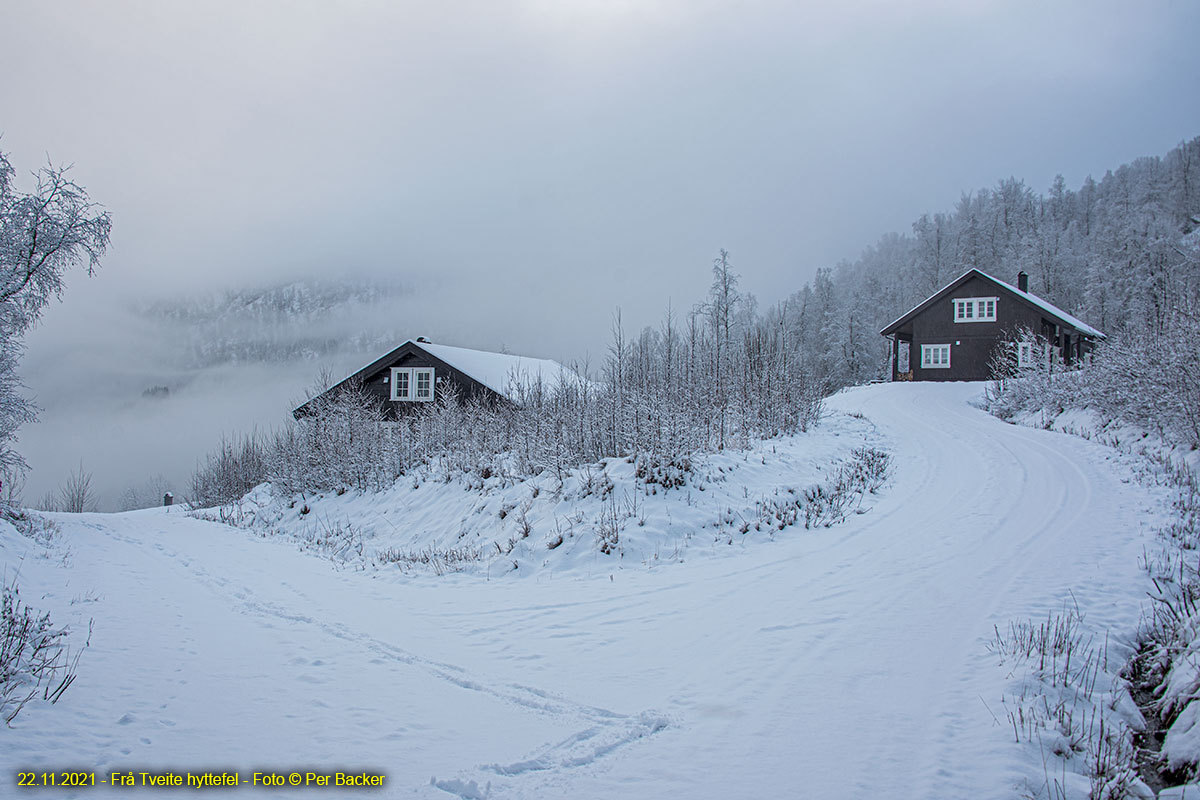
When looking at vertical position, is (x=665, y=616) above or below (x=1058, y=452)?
below

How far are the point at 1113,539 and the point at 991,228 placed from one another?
289ft

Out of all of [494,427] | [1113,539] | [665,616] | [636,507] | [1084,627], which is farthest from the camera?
[494,427]

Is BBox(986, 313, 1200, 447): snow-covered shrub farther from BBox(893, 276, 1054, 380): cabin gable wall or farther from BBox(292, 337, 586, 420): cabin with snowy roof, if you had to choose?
BBox(292, 337, 586, 420): cabin with snowy roof

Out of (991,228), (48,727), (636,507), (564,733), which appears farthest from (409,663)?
(991,228)

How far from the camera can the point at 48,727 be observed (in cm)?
366

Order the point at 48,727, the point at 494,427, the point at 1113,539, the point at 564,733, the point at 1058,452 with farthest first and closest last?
the point at 494,427 < the point at 1058,452 < the point at 1113,539 < the point at 564,733 < the point at 48,727

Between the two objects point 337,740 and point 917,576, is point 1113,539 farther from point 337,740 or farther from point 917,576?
point 337,740

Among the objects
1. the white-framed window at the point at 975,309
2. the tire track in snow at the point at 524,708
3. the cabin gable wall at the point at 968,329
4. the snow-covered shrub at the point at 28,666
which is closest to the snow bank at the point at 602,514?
the tire track in snow at the point at 524,708

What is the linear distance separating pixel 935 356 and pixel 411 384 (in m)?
32.4

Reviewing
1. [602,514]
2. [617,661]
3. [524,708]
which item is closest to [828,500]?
[602,514]

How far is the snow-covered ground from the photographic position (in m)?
3.52

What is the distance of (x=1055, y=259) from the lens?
60438mm

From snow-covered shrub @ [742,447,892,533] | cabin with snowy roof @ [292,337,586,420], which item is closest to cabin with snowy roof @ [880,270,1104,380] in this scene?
cabin with snowy roof @ [292,337,586,420]

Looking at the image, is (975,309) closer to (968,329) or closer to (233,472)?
(968,329)
